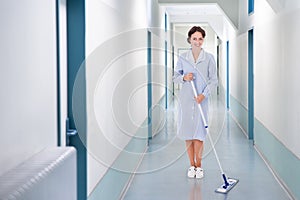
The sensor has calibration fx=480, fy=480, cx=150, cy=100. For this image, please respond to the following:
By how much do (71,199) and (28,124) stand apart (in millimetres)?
335

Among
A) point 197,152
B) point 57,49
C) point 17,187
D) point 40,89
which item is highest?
point 57,49

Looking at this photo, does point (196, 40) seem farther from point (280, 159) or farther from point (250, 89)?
point (250, 89)

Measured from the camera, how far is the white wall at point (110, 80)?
117 inches

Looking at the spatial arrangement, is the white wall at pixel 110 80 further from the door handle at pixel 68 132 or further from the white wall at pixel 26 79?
the white wall at pixel 26 79

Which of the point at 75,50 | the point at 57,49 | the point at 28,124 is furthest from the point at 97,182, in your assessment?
the point at 28,124

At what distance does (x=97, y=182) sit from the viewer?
10.3 ft

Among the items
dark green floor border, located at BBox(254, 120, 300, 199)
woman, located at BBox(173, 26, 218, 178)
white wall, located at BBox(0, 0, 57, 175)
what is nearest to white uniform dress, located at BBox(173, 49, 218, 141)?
woman, located at BBox(173, 26, 218, 178)

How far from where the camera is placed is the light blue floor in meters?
4.43

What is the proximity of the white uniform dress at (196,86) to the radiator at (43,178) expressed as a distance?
119 inches

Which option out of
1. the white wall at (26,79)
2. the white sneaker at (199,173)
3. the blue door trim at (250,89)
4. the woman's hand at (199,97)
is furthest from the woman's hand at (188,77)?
the blue door trim at (250,89)

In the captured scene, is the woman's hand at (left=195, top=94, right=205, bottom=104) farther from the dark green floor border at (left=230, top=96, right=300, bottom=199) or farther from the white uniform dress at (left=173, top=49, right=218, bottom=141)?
the dark green floor border at (left=230, top=96, right=300, bottom=199)

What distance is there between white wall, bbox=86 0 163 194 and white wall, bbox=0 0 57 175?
758mm

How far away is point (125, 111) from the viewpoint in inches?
176

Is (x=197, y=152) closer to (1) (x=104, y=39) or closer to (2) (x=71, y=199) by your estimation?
(1) (x=104, y=39)
